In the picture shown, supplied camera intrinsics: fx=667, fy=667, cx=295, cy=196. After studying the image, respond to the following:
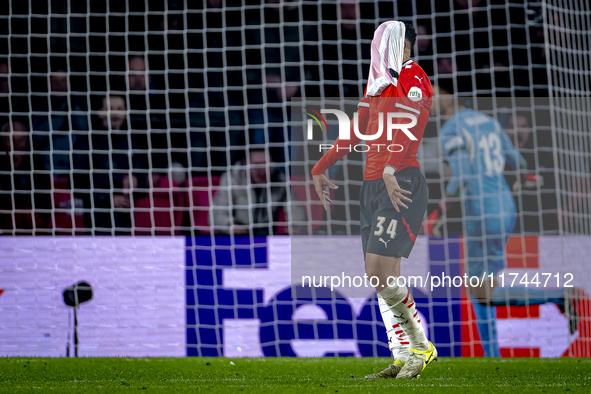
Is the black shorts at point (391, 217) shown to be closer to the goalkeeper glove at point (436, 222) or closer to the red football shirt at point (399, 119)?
the red football shirt at point (399, 119)

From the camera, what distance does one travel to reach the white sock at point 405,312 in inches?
112

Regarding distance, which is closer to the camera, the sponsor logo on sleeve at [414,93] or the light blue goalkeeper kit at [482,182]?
the sponsor logo on sleeve at [414,93]

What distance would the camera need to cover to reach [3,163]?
5.56m

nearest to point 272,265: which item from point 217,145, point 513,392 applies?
point 217,145

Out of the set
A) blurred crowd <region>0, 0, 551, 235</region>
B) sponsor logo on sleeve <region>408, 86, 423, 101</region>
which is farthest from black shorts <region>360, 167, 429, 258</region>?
blurred crowd <region>0, 0, 551, 235</region>

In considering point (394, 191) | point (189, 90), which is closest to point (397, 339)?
point (394, 191)

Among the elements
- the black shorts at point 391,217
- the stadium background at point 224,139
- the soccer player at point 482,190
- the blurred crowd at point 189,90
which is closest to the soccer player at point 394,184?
the black shorts at point 391,217

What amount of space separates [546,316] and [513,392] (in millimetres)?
2460

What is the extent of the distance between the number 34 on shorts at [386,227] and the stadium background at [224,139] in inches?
83.7

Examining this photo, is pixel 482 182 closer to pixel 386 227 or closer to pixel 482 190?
pixel 482 190

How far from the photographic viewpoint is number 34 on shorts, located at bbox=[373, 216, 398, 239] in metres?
2.86

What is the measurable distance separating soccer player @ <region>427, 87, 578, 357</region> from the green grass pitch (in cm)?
86

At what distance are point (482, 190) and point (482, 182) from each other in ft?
0.22

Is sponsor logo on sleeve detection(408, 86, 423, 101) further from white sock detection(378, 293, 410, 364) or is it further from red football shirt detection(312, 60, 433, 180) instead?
white sock detection(378, 293, 410, 364)
